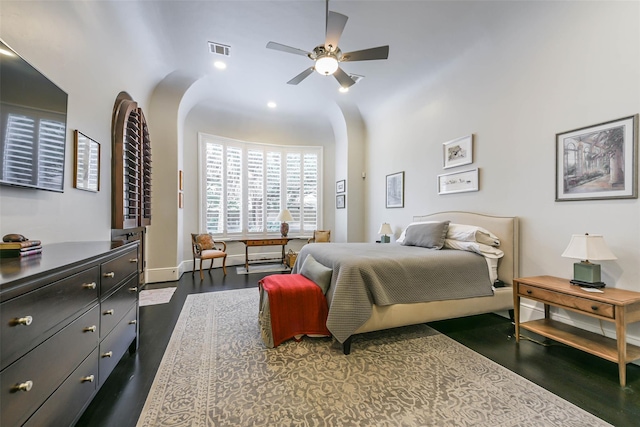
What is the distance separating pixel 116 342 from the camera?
6.06ft

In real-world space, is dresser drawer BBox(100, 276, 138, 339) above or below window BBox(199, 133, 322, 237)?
below

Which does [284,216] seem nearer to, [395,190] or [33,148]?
[395,190]

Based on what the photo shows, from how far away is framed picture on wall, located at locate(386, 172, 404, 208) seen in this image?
4970mm

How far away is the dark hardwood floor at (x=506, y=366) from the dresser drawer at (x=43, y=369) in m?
0.49

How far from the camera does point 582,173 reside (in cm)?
250

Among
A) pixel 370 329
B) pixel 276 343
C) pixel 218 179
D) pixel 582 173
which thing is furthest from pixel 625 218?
pixel 218 179

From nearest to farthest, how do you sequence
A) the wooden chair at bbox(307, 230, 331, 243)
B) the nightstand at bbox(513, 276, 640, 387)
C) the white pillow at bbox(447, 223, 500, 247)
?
1. the nightstand at bbox(513, 276, 640, 387)
2. the white pillow at bbox(447, 223, 500, 247)
3. the wooden chair at bbox(307, 230, 331, 243)

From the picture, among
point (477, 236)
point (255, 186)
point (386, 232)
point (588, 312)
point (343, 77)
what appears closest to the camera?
point (588, 312)

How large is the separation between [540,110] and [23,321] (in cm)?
424

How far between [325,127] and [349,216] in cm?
242

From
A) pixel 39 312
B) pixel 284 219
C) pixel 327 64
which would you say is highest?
pixel 327 64

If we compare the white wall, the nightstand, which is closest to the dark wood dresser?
the nightstand

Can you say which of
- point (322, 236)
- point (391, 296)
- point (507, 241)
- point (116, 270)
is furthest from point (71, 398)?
point (322, 236)

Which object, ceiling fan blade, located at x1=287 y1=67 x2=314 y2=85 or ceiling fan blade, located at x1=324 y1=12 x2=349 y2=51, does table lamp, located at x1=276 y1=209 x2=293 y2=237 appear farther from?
ceiling fan blade, located at x1=324 y1=12 x2=349 y2=51
